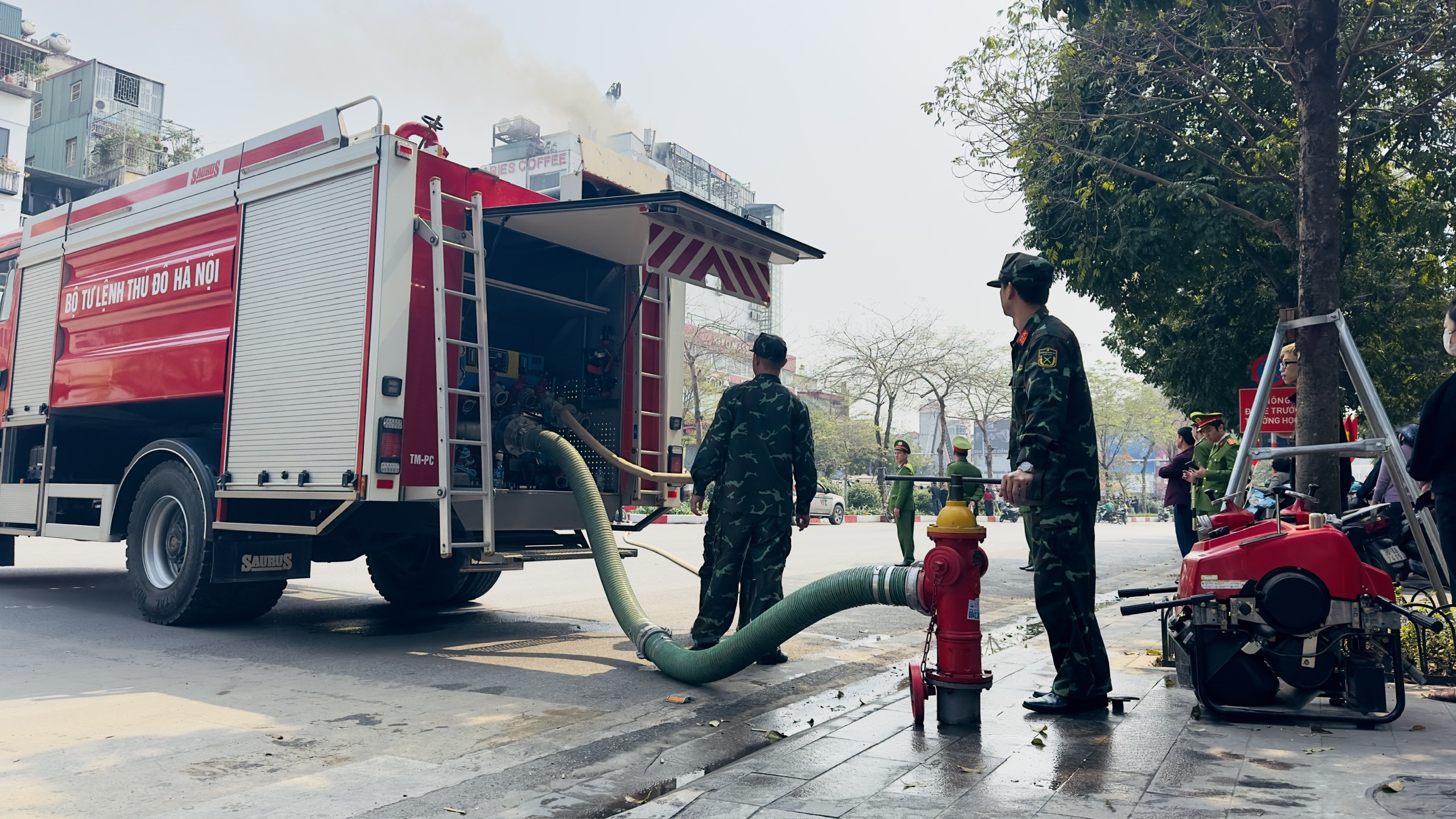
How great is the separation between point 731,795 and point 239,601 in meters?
5.22

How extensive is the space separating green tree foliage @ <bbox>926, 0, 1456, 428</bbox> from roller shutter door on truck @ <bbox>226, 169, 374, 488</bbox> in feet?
21.2

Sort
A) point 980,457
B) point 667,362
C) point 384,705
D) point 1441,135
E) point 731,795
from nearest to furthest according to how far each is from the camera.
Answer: point 731,795 → point 384,705 → point 667,362 → point 1441,135 → point 980,457

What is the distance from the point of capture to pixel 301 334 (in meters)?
6.55

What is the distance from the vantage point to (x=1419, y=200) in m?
12.6

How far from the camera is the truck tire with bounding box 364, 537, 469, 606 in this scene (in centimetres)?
826

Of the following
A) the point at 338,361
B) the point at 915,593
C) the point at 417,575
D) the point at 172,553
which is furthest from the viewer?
the point at 417,575

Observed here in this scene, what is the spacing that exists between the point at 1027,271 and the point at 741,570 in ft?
7.62

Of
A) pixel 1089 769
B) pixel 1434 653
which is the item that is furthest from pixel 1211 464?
pixel 1089 769

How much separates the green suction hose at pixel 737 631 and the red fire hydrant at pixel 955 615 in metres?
0.12

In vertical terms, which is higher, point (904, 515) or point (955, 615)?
point (904, 515)

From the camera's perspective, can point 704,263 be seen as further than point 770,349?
Yes

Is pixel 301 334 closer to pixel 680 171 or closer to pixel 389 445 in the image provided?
pixel 389 445

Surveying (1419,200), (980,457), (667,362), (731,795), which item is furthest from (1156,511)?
(731,795)

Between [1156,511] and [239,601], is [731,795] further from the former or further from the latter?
[1156,511]
